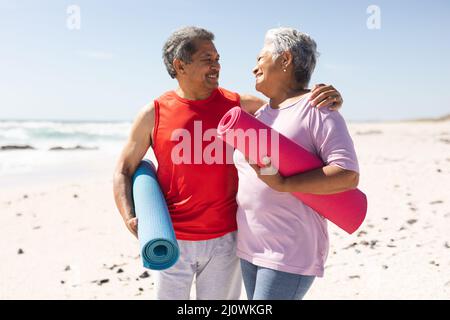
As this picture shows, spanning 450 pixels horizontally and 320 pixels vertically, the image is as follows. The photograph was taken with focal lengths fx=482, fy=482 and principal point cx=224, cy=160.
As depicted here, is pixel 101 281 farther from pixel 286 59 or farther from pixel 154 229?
pixel 286 59

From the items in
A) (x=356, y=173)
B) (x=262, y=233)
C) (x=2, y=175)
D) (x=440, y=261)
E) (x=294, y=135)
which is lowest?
(x=2, y=175)

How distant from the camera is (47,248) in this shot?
19.5 feet

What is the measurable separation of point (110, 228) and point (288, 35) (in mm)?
5033

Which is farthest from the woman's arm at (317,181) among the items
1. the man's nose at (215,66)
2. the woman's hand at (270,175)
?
the man's nose at (215,66)

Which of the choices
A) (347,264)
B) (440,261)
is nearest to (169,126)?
(347,264)

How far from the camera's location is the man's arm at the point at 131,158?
260 cm

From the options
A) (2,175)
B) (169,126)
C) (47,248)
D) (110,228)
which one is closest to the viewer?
(169,126)

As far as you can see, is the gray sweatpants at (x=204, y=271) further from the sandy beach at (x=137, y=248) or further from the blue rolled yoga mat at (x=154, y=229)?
the sandy beach at (x=137, y=248)

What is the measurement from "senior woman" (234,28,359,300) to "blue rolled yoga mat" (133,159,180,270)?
0.36m

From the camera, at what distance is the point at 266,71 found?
2246mm

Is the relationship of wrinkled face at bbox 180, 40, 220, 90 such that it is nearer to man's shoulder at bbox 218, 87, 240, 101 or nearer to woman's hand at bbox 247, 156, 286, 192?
man's shoulder at bbox 218, 87, 240, 101

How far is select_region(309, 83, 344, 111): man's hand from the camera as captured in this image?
2061 millimetres

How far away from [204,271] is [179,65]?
3.75ft
